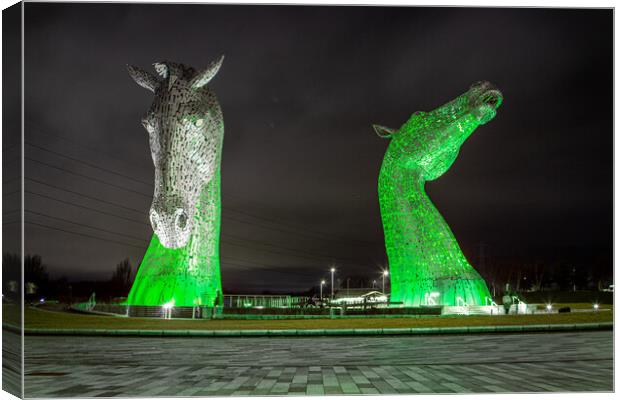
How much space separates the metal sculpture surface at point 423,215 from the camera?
2094cm

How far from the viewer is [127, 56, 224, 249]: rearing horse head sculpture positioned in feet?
54.2

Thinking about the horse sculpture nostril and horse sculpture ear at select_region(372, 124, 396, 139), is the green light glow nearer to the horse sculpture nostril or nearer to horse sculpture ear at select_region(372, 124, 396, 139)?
horse sculpture ear at select_region(372, 124, 396, 139)

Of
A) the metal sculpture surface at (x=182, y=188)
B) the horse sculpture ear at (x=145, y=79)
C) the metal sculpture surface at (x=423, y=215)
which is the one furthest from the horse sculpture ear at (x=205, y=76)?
the metal sculpture surface at (x=423, y=215)

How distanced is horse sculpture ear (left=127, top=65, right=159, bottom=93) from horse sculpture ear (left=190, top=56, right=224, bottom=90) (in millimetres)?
1115

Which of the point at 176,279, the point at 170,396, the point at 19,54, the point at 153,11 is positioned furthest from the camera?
the point at 176,279

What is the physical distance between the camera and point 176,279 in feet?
61.3

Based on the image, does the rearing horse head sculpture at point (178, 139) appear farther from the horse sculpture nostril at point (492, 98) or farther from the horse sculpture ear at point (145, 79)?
the horse sculpture nostril at point (492, 98)

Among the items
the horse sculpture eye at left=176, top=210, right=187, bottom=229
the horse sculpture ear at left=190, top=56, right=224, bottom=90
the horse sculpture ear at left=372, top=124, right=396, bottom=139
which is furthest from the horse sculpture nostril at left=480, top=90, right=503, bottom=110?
the horse sculpture eye at left=176, top=210, right=187, bottom=229

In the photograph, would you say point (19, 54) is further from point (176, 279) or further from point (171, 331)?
point (176, 279)

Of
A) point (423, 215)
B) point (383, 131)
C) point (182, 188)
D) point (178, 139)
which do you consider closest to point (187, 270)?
point (182, 188)

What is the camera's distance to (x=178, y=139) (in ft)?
56.3

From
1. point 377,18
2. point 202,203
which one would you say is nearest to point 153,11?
point 377,18

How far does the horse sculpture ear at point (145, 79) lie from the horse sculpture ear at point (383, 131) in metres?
8.49

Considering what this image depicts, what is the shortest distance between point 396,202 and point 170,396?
16593 millimetres
